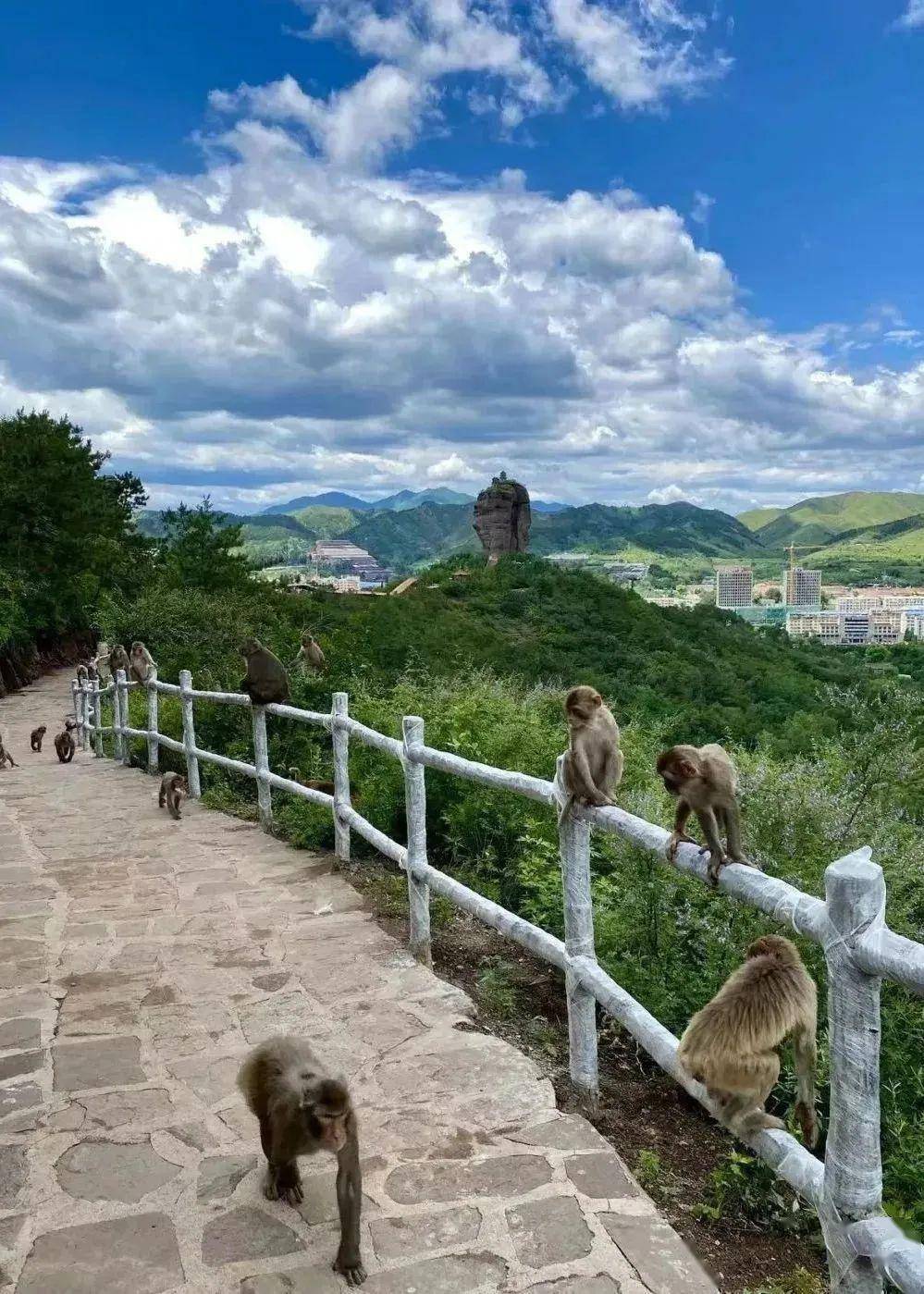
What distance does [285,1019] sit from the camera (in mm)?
4496

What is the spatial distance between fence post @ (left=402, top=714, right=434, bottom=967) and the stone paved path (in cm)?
13

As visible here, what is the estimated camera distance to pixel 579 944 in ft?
12.7

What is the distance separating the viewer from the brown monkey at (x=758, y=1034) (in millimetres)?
2557

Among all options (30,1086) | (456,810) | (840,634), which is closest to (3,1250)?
(30,1086)

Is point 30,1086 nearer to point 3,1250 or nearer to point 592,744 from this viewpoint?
point 3,1250

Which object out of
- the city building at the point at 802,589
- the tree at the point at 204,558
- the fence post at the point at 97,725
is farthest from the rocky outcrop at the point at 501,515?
the fence post at the point at 97,725

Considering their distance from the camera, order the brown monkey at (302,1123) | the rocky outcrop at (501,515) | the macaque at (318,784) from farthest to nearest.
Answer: the rocky outcrop at (501,515) < the macaque at (318,784) < the brown monkey at (302,1123)

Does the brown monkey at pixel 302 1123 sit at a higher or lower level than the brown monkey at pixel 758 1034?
lower

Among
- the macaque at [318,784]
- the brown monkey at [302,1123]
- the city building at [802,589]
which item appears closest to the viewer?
the brown monkey at [302,1123]

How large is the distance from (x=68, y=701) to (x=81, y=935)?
78.5 ft

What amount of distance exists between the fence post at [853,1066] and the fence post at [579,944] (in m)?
1.54

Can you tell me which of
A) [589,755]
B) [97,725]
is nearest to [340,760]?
[589,755]

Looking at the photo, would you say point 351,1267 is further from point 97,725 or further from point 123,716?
point 97,725

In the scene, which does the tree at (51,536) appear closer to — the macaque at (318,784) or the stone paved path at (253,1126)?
the macaque at (318,784)
